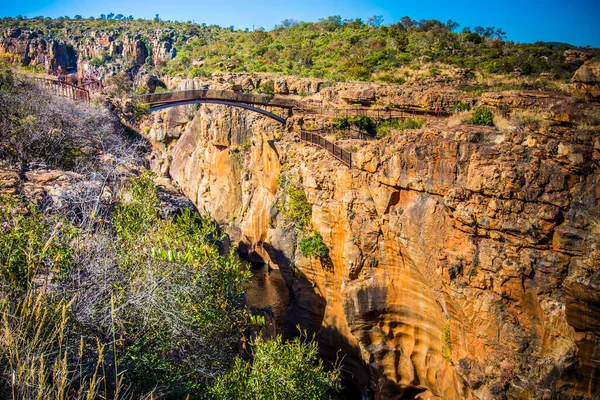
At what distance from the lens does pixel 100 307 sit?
6469 mm

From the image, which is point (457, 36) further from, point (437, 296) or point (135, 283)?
point (135, 283)

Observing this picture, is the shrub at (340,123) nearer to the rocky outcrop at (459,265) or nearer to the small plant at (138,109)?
the rocky outcrop at (459,265)

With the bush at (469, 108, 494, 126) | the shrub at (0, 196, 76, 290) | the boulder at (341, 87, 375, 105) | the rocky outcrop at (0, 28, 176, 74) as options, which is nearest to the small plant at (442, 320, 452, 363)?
the bush at (469, 108, 494, 126)

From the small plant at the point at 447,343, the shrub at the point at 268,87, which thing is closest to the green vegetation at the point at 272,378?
the small plant at the point at 447,343

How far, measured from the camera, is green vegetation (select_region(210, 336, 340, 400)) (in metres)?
7.93

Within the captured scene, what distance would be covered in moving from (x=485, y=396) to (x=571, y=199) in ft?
15.9

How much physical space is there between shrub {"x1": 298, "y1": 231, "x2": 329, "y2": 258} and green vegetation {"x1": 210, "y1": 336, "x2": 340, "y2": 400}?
6.27 m

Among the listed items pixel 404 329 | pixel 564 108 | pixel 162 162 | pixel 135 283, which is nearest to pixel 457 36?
pixel 162 162

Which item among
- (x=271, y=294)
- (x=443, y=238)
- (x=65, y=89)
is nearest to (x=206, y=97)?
(x=65, y=89)

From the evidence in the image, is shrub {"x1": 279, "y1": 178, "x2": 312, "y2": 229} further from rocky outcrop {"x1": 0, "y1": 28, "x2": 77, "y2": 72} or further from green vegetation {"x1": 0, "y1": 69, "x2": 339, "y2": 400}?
rocky outcrop {"x1": 0, "y1": 28, "x2": 77, "y2": 72}

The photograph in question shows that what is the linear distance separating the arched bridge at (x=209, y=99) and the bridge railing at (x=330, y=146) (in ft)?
19.4

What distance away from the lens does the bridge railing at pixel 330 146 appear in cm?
1648

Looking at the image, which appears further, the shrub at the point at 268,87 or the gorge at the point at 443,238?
the shrub at the point at 268,87

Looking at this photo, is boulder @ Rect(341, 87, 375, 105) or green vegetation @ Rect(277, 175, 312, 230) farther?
boulder @ Rect(341, 87, 375, 105)
